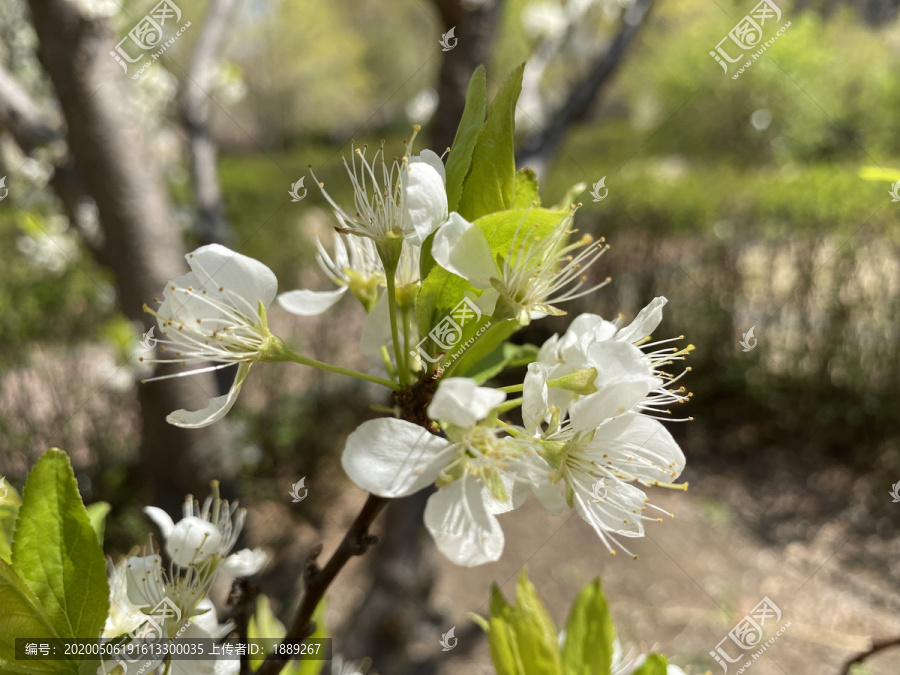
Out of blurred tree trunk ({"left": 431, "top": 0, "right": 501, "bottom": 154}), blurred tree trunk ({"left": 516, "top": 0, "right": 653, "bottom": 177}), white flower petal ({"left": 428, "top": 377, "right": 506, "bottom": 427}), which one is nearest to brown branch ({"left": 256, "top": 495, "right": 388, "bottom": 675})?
white flower petal ({"left": 428, "top": 377, "right": 506, "bottom": 427})


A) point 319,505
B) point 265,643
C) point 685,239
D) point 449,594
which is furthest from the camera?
point 685,239

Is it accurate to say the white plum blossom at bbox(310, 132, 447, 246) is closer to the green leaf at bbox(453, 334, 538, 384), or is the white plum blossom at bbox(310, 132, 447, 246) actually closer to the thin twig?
the green leaf at bbox(453, 334, 538, 384)

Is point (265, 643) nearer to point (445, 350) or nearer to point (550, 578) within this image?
point (445, 350)

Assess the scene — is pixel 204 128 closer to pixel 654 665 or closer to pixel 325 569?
pixel 325 569

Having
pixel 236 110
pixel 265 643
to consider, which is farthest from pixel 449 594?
pixel 236 110

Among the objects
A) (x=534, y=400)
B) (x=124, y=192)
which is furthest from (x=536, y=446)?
Answer: (x=124, y=192)

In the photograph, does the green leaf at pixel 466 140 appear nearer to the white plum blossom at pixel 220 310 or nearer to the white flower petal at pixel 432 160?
the white flower petal at pixel 432 160

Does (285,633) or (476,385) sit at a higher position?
(476,385)
